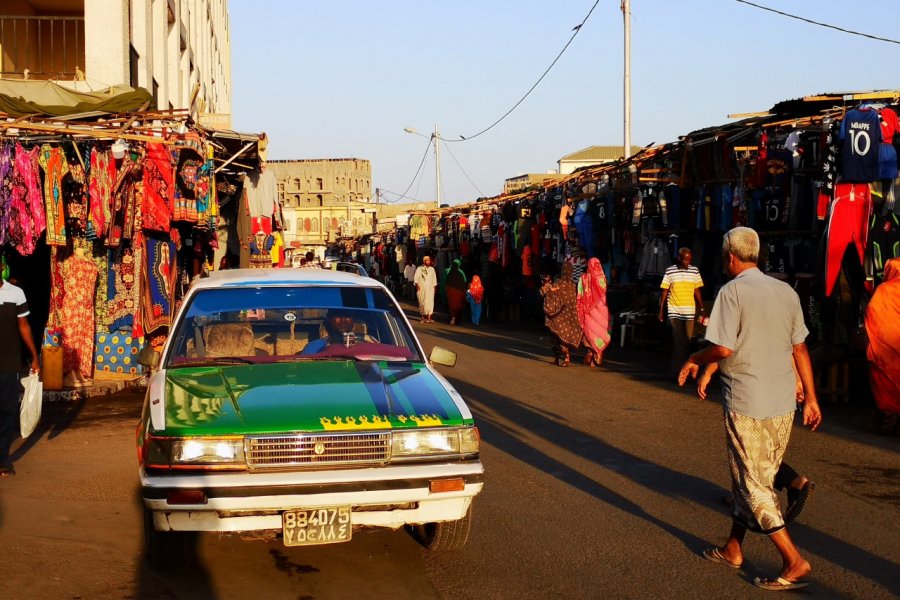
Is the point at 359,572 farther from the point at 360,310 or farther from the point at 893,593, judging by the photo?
the point at 893,593

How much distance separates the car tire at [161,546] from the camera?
521cm

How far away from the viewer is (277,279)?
6809 millimetres

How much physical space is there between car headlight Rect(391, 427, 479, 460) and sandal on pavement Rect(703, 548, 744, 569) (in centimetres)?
159

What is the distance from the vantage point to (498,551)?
5.79 meters

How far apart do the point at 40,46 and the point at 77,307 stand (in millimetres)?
8045

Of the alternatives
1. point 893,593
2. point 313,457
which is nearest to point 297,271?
point 313,457

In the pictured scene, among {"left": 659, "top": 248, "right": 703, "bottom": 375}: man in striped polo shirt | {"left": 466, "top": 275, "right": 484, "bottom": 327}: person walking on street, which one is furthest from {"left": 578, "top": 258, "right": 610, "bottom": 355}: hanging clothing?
{"left": 466, "top": 275, "right": 484, "bottom": 327}: person walking on street

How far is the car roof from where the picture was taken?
6691 millimetres

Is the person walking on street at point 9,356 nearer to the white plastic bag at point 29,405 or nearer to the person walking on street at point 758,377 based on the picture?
the white plastic bag at point 29,405

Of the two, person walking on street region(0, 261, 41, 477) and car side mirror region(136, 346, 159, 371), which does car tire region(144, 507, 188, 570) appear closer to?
car side mirror region(136, 346, 159, 371)

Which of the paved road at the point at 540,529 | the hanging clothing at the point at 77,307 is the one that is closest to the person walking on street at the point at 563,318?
the paved road at the point at 540,529

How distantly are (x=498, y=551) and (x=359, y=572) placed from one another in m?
0.91

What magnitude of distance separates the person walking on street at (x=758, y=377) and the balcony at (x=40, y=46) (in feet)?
53.4

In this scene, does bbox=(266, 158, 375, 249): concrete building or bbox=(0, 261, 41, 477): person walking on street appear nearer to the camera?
bbox=(0, 261, 41, 477): person walking on street
